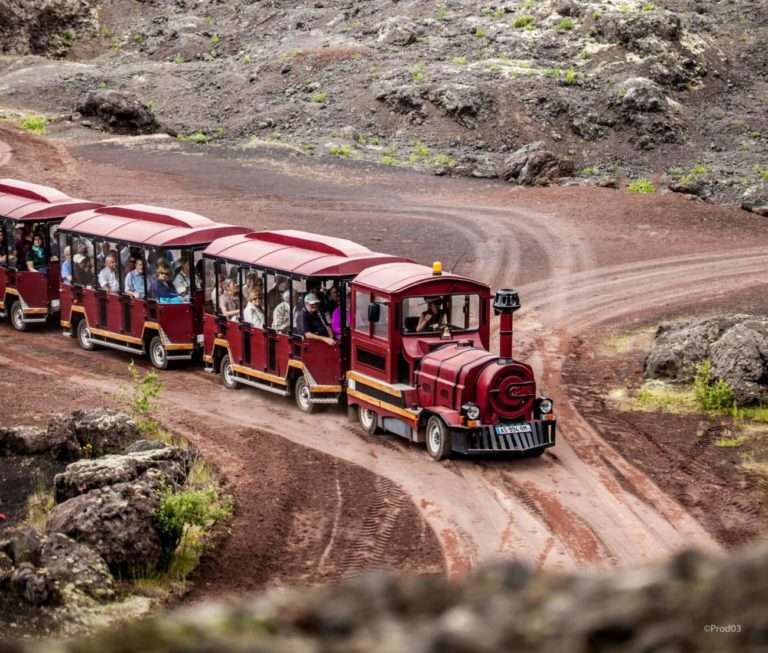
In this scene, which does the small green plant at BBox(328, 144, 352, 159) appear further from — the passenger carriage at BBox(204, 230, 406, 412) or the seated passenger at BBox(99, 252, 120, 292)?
the passenger carriage at BBox(204, 230, 406, 412)

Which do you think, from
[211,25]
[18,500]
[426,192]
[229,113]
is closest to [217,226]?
[18,500]

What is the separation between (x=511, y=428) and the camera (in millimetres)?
21344

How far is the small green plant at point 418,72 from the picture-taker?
201ft

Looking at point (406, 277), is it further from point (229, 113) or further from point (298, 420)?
point (229, 113)

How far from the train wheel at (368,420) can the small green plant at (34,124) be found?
38.7 meters

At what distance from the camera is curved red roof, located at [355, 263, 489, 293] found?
73.4 feet

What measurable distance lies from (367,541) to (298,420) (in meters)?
6.58

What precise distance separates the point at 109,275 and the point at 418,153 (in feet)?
90.9

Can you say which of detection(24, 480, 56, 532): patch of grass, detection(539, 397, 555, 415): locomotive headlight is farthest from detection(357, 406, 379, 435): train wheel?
detection(24, 480, 56, 532): patch of grass

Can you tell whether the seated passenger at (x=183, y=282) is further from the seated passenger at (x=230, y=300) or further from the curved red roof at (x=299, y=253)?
the seated passenger at (x=230, y=300)

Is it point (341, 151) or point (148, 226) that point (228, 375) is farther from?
point (341, 151)

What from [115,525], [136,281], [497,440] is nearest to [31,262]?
[136,281]

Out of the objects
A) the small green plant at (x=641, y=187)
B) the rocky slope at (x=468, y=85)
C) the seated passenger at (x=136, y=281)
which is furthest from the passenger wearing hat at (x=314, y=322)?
the small green plant at (x=641, y=187)

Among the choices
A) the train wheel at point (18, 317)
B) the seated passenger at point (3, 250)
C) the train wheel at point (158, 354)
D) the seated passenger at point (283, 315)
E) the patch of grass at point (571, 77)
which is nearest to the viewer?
the seated passenger at point (283, 315)
